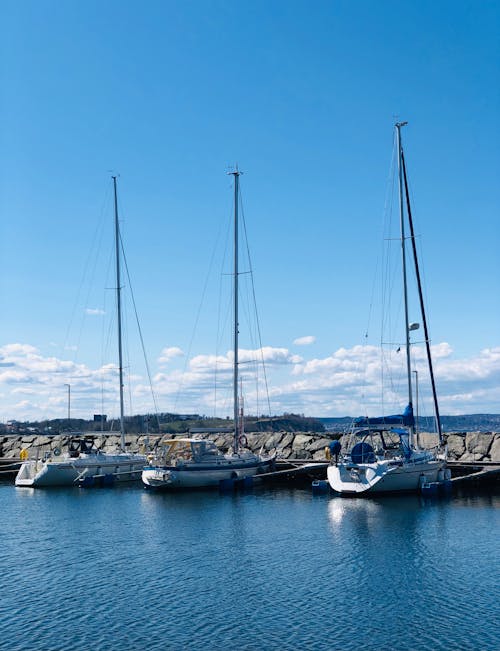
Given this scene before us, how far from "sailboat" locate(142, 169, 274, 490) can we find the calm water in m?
5.32

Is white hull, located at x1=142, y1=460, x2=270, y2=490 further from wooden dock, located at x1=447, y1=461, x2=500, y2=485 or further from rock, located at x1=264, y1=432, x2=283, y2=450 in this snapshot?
wooden dock, located at x1=447, y1=461, x2=500, y2=485

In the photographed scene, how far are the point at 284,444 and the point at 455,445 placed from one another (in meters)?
14.3

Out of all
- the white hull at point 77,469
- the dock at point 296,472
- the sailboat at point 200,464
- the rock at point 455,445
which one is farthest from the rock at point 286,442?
the rock at point 455,445

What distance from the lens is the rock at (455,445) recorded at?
53812mm

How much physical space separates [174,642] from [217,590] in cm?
513

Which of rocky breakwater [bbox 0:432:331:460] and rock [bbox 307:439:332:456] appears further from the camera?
rocky breakwater [bbox 0:432:331:460]

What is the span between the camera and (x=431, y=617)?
2119 centimetres

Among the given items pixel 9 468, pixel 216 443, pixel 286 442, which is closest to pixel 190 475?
pixel 286 442

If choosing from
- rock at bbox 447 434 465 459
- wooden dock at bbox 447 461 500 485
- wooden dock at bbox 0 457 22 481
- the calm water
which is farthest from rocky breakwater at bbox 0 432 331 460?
the calm water

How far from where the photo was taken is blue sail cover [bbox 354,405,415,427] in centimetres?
4506

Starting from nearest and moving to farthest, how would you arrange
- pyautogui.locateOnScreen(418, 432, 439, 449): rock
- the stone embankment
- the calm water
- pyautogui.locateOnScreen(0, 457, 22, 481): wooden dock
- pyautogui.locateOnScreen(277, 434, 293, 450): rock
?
1. the calm water
2. the stone embankment
3. pyautogui.locateOnScreen(418, 432, 439, 449): rock
4. pyautogui.locateOnScreen(277, 434, 293, 450): rock
5. pyautogui.locateOnScreen(0, 457, 22, 481): wooden dock

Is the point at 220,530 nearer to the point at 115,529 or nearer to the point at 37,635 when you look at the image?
the point at 115,529

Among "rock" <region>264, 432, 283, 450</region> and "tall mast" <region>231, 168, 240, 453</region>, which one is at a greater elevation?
"tall mast" <region>231, 168, 240, 453</region>

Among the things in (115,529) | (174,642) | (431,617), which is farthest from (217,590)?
(115,529)
